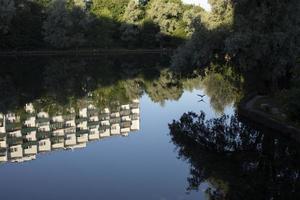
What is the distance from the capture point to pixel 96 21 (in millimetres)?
83000

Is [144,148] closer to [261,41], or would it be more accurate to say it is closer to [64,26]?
[261,41]

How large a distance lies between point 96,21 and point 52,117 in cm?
6131

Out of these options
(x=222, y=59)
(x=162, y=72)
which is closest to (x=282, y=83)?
(x=222, y=59)

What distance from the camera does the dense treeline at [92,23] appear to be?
2928 inches

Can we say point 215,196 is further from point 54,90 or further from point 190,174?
point 54,90

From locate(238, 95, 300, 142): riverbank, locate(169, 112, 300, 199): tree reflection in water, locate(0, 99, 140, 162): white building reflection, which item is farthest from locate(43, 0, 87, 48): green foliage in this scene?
locate(169, 112, 300, 199): tree reflection in water

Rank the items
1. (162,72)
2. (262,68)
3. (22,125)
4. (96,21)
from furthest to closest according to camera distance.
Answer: (96,21) → (162,72) → (262,68) → (22,125)

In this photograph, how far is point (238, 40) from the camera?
23.3 m

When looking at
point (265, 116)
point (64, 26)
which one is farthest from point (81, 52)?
point (265, 116)

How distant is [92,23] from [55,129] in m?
61.3

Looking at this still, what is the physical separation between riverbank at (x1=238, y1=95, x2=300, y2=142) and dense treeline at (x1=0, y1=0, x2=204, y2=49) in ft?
145

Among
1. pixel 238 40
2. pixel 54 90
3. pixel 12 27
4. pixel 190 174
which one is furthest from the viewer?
pixel 12 27

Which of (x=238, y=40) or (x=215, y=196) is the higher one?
(x=238, y=40)

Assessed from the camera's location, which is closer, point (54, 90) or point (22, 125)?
point (22, 125)
